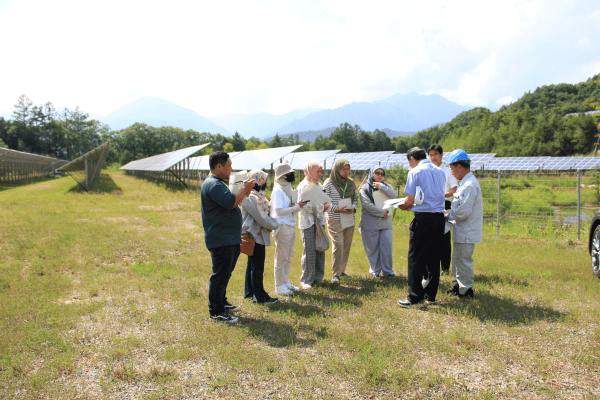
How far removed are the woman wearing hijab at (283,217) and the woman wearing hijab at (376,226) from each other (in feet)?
4.51

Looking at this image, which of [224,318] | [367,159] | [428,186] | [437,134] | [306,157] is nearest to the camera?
[224,318]

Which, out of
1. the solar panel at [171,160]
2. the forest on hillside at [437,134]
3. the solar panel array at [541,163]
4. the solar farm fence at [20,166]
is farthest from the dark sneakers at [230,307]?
the forest on hillside at [437,134]

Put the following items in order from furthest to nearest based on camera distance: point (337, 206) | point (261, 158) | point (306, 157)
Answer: point (306, 157) → point (261, 158) → point (337, 206)

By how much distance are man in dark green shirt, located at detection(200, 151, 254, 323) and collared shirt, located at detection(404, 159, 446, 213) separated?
6.18ft

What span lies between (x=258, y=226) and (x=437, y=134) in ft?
308

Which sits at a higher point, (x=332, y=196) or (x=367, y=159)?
(x=367, y=159)

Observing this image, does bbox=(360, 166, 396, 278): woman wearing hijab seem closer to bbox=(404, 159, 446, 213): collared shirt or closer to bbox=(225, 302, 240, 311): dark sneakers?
bbox=(404, 159, 446, 213): collared shirt

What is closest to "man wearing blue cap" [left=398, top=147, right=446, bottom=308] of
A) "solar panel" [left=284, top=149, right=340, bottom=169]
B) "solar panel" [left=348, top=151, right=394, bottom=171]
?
"solar panel" [left=284, top=149, right=340, bottom=169]

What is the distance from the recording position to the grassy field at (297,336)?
275 cm

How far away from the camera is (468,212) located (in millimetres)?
4262

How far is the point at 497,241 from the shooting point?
836cm

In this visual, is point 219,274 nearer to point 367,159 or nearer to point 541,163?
point 367,159

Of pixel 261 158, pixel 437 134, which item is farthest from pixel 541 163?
pixel 437 134

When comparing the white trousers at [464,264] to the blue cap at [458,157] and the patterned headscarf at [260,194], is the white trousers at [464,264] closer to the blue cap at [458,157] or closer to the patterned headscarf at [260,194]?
the blue cap at [458,157]
